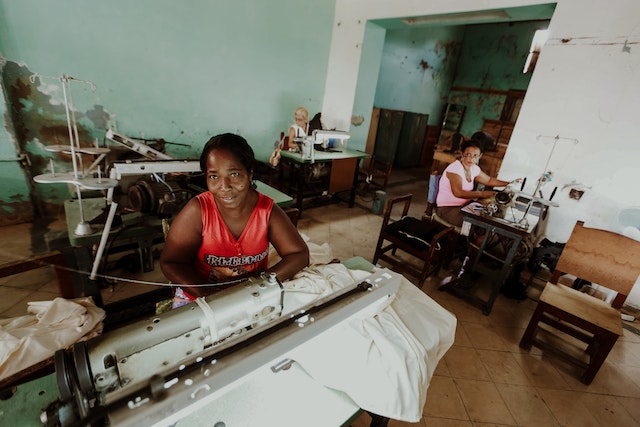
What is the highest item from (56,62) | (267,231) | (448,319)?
(56,62)

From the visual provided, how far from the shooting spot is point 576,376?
2.43 meters

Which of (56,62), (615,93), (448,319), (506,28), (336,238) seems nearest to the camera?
(448,319)

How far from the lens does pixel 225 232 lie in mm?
1472

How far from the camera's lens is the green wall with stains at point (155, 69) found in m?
3.27

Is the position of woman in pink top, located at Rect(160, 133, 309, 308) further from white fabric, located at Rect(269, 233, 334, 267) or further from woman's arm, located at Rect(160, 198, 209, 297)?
white fabric, located at Rect(269, 233, 334, 267)

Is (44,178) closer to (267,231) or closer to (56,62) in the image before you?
(267,231)

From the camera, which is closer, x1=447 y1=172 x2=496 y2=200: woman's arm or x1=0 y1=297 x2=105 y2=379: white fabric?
x1=0 y1=297 x2=105 y2=379: white fabric

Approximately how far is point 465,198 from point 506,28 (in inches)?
305

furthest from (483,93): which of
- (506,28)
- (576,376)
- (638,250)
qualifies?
(576,376)

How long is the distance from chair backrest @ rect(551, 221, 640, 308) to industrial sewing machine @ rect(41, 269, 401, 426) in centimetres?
248

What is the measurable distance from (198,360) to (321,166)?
14.8ft

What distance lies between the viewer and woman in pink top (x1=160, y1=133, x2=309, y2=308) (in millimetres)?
1350

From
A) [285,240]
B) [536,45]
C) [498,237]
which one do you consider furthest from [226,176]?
[536,45]

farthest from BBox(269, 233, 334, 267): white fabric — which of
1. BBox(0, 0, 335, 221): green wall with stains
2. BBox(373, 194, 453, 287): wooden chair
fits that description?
BBox(0, 0, 335, 221): green wall with stains
